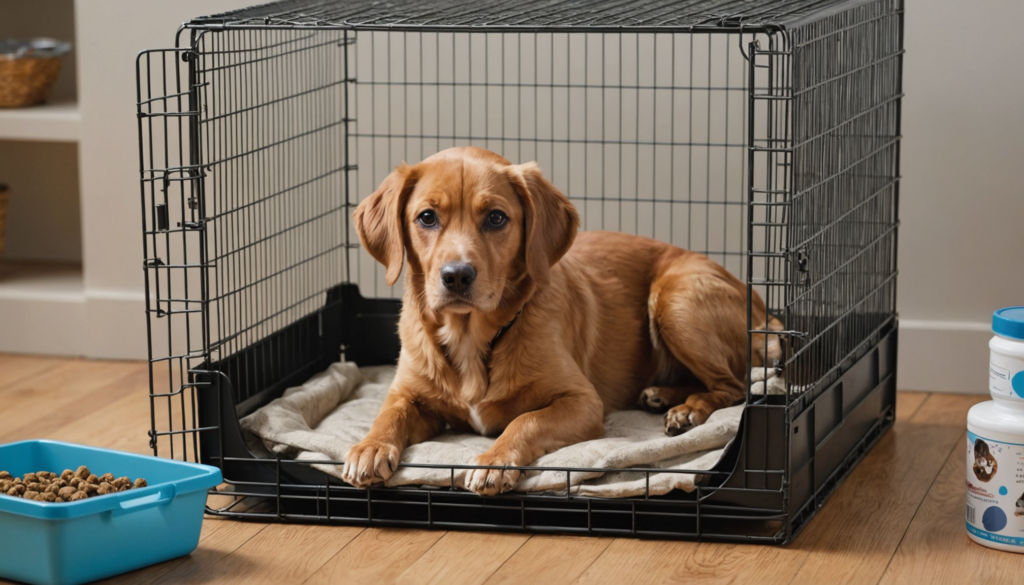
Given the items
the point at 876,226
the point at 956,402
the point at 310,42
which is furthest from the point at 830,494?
the point at 310,42

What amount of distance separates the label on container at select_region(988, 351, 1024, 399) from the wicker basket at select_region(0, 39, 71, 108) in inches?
136

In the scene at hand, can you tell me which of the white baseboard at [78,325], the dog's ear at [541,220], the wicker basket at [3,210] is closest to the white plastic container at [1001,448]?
the dog's ear at [541,220]

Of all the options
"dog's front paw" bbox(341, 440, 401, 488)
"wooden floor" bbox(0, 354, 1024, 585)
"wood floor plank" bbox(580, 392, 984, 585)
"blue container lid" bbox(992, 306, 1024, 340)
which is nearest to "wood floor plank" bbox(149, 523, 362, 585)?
"wooden floor" bbox(0, 354, 1024, 585)

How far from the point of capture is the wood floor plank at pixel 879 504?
104 inches

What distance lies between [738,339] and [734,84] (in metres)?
0.98

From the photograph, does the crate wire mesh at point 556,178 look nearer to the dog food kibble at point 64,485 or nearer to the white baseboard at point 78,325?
the white baseboard at point 78,325

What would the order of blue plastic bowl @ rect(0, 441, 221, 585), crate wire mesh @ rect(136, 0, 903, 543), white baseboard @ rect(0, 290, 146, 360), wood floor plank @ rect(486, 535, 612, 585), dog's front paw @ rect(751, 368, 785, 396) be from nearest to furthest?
blue plastic bowl @ rect(0, 441, 221, 585)
wood floor plank @ rect(486, 535, 612, 585)
crate wire mesh @ rect(136, 0, 903, 543)
dog's front paw @ rect(751, 368, 785, 396)
white baseboard @ rect(0, 290, 146, 360)

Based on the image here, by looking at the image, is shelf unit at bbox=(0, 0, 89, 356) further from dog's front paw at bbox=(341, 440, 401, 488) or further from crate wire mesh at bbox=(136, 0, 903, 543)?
dog's front paw at bbox=(341, 440, 401, 488)

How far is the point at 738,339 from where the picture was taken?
3.44m

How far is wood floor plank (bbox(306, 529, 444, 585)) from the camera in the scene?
2576 millimetres

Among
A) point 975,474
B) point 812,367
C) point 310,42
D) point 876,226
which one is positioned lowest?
point 975,474

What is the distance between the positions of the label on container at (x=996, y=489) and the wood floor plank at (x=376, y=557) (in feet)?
3.92

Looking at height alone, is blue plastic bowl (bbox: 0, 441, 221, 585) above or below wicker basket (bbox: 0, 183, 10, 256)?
below

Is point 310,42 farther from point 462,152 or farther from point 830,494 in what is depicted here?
point 830,494
